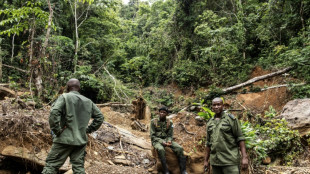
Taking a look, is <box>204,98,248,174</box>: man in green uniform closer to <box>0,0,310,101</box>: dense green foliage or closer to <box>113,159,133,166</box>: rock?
<box>113,159,133,166</box>: rock

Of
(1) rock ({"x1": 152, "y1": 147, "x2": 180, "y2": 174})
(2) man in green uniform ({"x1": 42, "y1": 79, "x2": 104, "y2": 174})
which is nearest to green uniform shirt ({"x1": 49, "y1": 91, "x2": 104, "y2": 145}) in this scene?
(2) man in green uniform ({"x1": 42, "y1": 79, "x2": 104, "y2": 174})

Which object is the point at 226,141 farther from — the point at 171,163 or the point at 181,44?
the point at 181,44

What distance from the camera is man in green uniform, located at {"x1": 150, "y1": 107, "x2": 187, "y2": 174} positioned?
4648 millimetres

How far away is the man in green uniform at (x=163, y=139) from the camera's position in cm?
465

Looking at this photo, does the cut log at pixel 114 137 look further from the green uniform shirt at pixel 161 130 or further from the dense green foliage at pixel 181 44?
the dense green foliage at pixel 181 44

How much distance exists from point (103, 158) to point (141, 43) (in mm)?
14695

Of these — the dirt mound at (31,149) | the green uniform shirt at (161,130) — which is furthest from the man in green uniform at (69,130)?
the green uniform shirt at (161,130)

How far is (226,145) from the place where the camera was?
9.97 ft

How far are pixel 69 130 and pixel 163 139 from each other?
2.50 meters

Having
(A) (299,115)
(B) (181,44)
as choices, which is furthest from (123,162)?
(B) (181,44)

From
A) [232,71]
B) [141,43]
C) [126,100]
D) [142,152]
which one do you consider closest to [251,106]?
[232,71]

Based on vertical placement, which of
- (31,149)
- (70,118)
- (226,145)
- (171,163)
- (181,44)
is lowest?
(171,163)

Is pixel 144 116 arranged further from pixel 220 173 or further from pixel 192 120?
pixel 220 173

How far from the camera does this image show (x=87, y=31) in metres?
17.5
